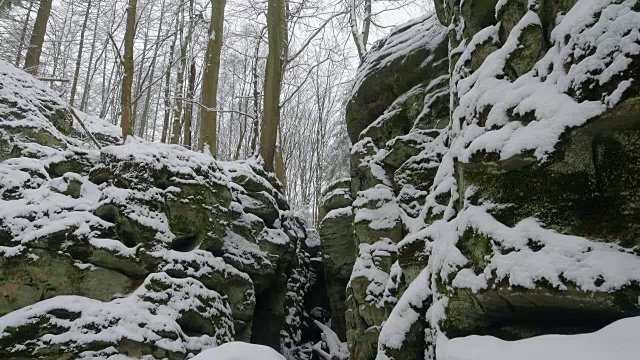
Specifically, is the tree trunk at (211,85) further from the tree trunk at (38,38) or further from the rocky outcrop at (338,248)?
the tree trunk at (38,38)

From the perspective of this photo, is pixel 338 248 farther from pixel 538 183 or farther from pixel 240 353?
pixel 240 353

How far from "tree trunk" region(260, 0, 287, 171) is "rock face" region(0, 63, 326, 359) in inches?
94.3

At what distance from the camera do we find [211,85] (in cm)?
Result: 1082

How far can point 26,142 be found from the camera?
7.70m

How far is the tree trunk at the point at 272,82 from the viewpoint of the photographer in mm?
11820

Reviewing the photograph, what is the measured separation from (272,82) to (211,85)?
7.41 ft

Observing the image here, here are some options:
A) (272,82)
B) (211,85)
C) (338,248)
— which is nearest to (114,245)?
(211,85)

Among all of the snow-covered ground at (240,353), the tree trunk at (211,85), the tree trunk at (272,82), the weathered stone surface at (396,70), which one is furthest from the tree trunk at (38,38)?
the snow-covered ground at (240,353)

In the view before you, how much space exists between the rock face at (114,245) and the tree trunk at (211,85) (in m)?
1.73

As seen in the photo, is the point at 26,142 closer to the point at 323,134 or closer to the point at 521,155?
the point at 521,155

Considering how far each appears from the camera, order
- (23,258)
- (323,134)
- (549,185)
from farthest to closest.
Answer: (323,134) < (23,258) < (549,185)

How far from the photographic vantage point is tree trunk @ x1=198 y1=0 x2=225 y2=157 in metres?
10.6

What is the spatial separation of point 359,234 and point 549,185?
17.9 feet

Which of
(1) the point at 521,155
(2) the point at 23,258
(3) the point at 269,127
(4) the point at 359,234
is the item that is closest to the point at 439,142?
(4) the point at 359,234
